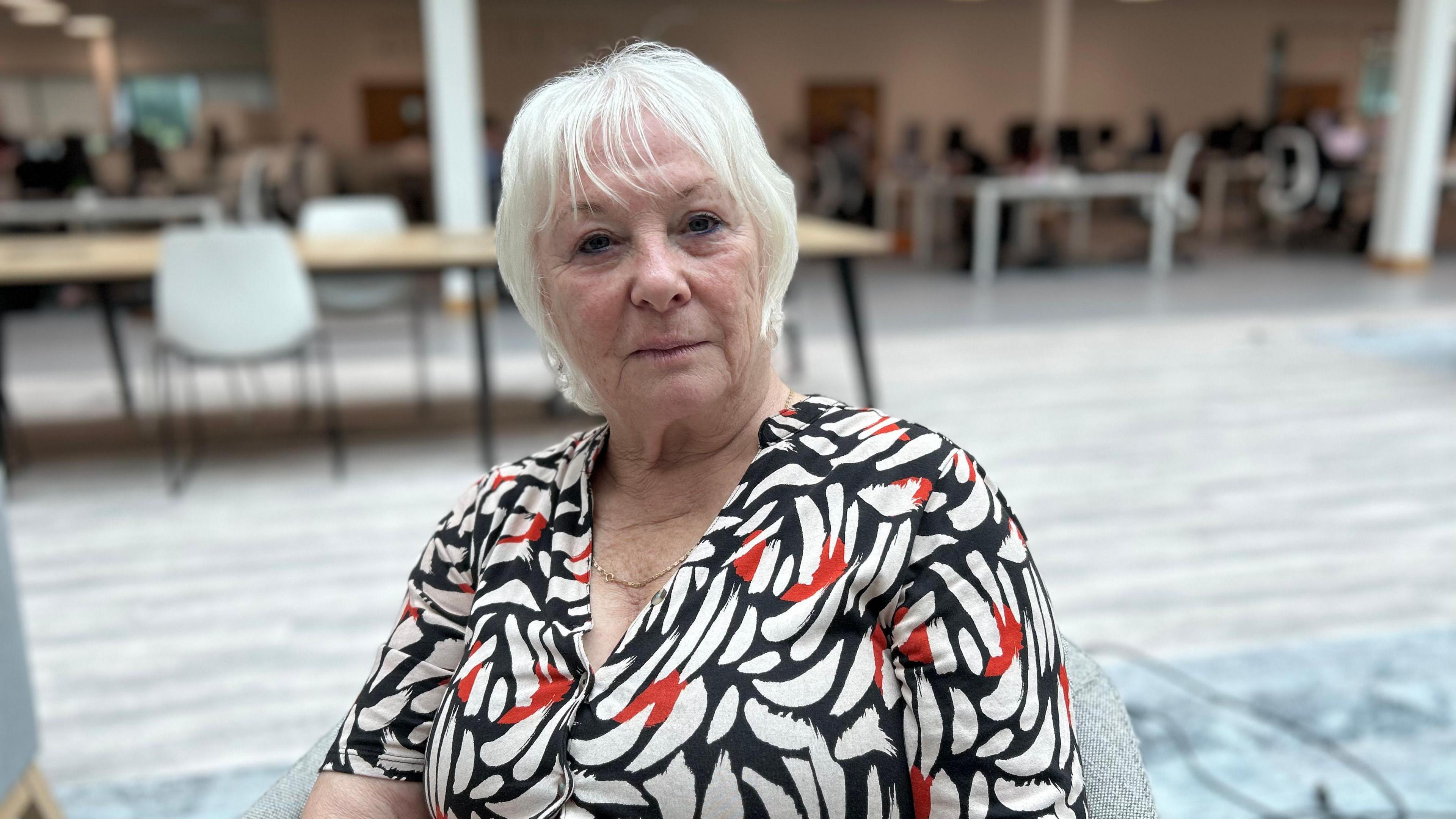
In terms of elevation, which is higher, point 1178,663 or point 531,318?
point 531,318

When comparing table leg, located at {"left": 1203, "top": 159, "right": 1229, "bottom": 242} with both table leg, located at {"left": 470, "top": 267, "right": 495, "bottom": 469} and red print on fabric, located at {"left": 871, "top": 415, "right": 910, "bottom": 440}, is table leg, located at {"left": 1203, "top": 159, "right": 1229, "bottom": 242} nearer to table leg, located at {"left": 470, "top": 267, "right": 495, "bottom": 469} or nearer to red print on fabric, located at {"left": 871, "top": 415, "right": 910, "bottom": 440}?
table leg, located at {"left": 470, "top": 267, "right": 495, "bottom": 469}

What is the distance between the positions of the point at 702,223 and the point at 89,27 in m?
18.6

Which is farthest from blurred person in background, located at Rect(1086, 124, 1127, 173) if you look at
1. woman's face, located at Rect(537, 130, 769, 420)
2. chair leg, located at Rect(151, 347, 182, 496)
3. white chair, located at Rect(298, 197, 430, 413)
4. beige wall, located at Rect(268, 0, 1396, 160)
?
woman's face, located at Rect(537, 130, 769, 420)

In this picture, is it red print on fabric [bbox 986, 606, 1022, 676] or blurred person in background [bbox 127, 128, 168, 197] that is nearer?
red print on fabric [bbox 986, 606, 1022, 676]

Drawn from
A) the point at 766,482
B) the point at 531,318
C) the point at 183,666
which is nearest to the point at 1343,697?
the point at 766,482

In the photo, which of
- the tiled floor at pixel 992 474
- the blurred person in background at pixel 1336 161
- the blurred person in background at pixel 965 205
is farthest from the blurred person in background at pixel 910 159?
the tiled floor at pixel 992 474

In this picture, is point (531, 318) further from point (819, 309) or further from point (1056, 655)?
point (819, 309)

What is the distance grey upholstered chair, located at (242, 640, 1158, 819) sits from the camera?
916 mm

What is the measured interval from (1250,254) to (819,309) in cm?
497

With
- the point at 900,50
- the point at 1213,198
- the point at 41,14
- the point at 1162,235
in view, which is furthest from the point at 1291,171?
the point at 41,14

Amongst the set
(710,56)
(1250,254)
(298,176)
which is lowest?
(1250,254)

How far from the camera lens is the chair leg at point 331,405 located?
12.2 ft

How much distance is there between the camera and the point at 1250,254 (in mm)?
9805

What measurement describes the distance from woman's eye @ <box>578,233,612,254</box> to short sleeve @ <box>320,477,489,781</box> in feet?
0.98
